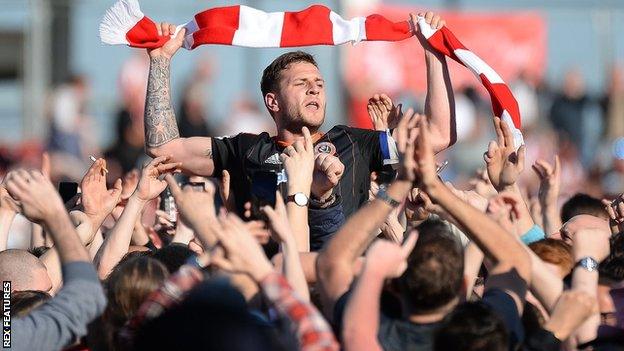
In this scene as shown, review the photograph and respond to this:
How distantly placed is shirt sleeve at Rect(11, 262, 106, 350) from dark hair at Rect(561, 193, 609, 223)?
153 inches

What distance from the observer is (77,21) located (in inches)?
607

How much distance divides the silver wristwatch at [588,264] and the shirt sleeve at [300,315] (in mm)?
1298

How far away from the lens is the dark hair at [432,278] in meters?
4.78

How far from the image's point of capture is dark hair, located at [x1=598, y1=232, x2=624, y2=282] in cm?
553

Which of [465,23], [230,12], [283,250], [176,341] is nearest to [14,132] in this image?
[465,23]

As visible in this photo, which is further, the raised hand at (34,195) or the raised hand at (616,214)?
the raised hand at (616,214)

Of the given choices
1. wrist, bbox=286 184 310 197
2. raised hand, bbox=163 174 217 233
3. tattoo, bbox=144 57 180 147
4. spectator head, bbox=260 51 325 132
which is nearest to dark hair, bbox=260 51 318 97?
spectator head, bbox=260 51 325 132

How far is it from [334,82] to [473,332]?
36.1ft

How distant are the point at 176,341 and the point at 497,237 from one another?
152 cm

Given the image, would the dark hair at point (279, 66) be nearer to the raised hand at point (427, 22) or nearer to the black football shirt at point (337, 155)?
the black football shirt at point (337, 155)

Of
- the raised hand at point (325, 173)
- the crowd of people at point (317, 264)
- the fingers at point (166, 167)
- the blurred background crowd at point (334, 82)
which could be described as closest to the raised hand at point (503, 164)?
the crowd of people at point (317, 264)

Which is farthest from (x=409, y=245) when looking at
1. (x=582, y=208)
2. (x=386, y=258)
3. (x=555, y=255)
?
(x=582, y=208)

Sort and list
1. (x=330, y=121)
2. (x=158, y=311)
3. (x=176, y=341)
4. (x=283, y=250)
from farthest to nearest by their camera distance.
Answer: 1. (x=330, y=121)
2. (x=283, y=250)
3. (x=158, y=311)
4. (x=176, y=341)

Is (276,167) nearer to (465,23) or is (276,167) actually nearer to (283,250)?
(283,250)
